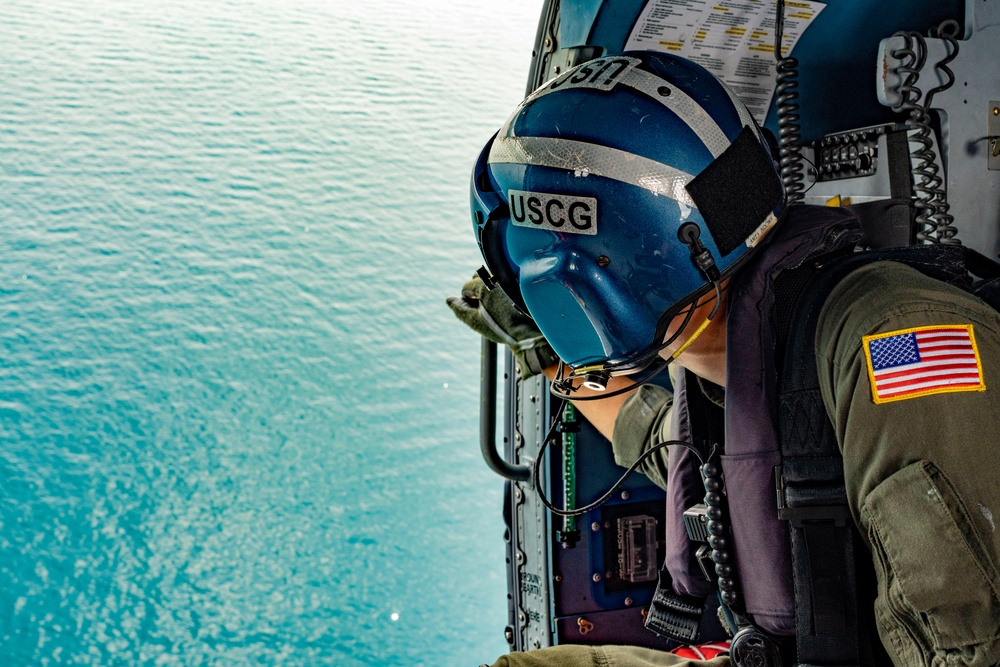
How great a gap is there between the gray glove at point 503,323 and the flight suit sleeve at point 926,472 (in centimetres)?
91

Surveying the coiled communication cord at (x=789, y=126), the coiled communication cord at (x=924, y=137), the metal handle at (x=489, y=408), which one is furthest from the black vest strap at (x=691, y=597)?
the coiled communication cord at (x=924, y=137)

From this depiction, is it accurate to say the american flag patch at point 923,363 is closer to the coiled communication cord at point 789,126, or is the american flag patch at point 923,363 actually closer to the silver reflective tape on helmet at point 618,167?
the silver reflective tape on helmet at point 618,167

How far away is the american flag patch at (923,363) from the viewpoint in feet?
3.28

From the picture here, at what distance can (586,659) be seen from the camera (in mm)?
1556

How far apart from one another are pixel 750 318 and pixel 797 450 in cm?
22

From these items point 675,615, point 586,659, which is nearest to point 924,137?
point 675,615

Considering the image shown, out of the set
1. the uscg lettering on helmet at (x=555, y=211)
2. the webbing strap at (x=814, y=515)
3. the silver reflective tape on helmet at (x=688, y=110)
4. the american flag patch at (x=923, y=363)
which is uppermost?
the silver reflective tape on helmet at (x=688, y=110)

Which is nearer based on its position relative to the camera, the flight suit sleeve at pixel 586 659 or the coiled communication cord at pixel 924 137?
the flight suit sleeve at pixel 586 659

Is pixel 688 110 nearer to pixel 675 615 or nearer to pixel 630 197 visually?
pixel 630 197

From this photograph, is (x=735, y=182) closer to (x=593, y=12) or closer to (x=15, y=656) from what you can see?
(x=593, y=12)

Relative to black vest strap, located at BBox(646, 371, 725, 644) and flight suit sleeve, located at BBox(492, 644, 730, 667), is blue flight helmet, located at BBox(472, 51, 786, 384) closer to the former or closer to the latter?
black vest strap, located at BBox(646, 371, 725, 644)

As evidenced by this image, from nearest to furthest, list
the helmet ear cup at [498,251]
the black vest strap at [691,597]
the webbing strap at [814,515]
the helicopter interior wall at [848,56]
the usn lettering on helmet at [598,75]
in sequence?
the webbing strap at [814,515] → the usn lettering on helmet at [598,75] → the helmet ear cup at [498,251] → the black vest strap at [691,597] → the helicopter interior wall at [848,56]

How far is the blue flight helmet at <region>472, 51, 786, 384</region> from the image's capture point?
1218 mm

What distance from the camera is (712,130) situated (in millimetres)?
1246
